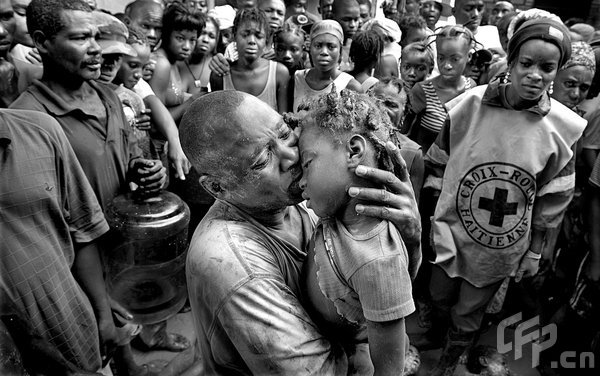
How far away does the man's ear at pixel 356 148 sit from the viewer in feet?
3.35

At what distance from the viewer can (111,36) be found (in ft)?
9.35

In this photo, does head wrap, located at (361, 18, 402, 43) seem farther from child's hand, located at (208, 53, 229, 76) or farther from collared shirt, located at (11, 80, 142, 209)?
collared shirt, located at (11, 80, 142, 209)

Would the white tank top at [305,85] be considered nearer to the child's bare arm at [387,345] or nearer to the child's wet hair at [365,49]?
the child's wet hair at [365,49]

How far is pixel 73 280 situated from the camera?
200 cm

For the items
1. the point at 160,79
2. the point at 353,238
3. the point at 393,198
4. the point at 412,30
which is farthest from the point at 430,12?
the point at 353,238

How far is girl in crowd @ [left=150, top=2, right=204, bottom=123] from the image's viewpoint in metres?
4.00

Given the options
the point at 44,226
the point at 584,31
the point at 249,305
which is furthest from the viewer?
the point at 584,31

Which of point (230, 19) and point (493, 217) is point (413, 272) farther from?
point (230, 19)

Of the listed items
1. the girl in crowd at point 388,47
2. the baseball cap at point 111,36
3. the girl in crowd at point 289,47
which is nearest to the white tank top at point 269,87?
the girl in crowd at point 289,47

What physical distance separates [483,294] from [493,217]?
531 millimetres

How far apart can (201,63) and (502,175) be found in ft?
11.2

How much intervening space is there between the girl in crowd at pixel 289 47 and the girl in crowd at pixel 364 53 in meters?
0.74

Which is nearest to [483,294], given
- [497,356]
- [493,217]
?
[493,217]

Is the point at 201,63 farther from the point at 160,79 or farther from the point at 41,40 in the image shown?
the point at 41,40
